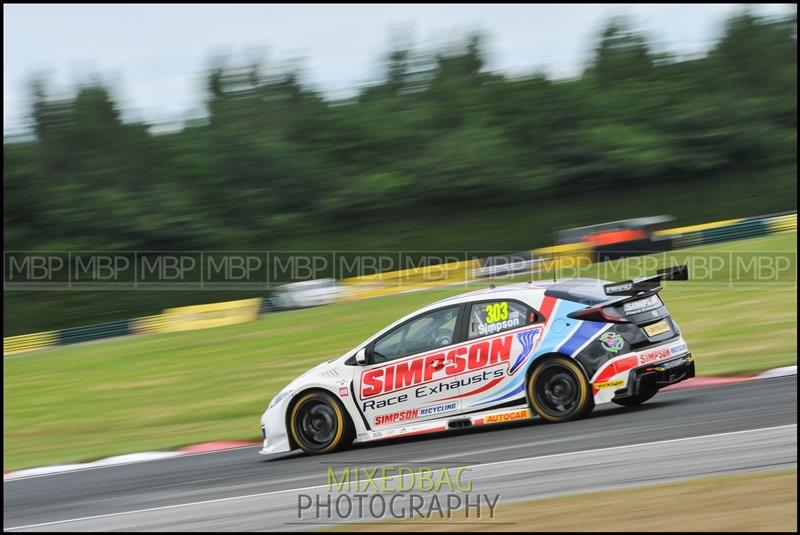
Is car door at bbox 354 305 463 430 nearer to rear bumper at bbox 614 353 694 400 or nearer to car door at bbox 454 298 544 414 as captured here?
car door at bbox 454 298 544 414

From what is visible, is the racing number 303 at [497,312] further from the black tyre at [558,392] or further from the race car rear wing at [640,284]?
the race car rear wing at [640,284]

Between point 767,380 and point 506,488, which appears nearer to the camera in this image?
point 506,488

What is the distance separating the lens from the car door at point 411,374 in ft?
27.9

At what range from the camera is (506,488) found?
649 centimetres

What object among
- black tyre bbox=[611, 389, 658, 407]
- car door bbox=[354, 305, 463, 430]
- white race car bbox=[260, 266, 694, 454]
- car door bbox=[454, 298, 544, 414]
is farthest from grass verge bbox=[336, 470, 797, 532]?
black tyre bbox=[611, 389, 658, 407]

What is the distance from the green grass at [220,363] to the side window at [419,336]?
8.61 feet

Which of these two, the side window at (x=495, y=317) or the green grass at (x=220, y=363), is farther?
the green grass at (x=220, y=363)

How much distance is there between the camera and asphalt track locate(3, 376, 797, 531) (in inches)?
253

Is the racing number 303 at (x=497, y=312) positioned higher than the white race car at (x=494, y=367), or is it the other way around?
the racing number 303 at (x=497, y=312)

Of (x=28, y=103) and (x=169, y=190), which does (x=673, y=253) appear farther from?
(x=28, y=103)

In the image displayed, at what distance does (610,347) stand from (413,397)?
176 centimetres

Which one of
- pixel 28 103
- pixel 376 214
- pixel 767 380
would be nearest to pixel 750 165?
pixel 376 214

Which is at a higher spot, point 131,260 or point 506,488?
point 131,260

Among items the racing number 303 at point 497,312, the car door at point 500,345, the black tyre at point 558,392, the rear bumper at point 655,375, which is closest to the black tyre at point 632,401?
the rear bumper at point 655,375
